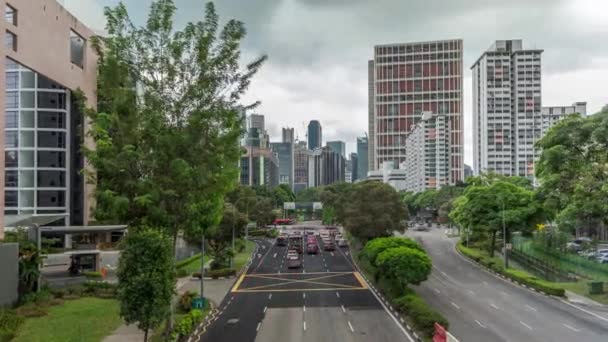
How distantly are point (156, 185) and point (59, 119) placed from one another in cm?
4640

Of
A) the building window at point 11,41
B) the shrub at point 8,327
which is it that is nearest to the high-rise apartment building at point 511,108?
the building window at point 11,41

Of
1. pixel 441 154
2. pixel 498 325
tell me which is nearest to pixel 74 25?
pixel 498 325

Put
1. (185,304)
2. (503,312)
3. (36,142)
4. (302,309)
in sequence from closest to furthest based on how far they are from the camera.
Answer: (185,304) → (503,312) → (302,309) → (36,142)

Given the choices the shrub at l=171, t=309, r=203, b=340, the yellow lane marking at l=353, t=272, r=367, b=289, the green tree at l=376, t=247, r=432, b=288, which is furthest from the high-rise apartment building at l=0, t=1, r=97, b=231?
the green tree at l=376, t=247, r=432, b=288

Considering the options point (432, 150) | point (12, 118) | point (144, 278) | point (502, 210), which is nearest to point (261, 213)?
point (12, 118)

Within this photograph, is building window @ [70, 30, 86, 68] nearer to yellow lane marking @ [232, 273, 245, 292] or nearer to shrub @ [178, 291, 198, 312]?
yellow lane marking @ [232, 273, 245, 292]

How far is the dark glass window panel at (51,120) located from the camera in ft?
209

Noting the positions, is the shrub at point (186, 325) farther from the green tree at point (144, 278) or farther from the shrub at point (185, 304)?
the green tree at point (144, 278)

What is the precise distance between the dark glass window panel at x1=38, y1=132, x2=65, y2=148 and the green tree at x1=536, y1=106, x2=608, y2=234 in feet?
170

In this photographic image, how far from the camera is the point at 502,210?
6003 cm

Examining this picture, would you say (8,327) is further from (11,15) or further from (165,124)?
(11,15)

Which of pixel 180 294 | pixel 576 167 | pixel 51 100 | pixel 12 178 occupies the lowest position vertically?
pixel 180 294

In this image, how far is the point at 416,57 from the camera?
626 ft

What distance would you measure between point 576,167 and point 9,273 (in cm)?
4112
